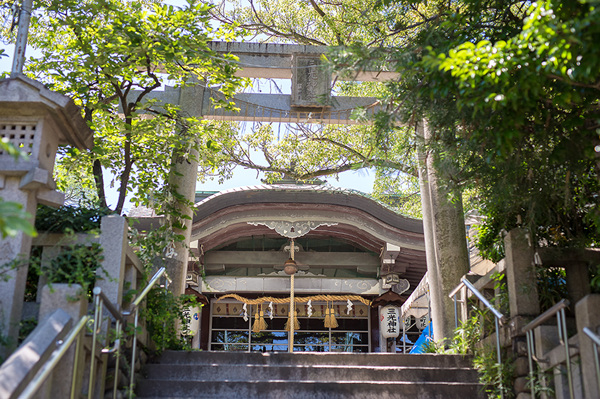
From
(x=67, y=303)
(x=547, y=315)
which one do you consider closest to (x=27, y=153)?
(x=67, y=303)

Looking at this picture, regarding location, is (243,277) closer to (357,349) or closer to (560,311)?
(357,349)

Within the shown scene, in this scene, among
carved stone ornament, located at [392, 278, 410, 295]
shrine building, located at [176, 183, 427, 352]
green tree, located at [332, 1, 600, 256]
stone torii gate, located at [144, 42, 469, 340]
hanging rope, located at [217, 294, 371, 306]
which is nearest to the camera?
green tree, located at [332, 1, 600, 256]

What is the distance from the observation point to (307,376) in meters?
6.22

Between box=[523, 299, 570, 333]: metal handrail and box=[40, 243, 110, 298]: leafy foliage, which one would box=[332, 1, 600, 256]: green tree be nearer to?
box=[523, 299, 570, 333]: metal handrail

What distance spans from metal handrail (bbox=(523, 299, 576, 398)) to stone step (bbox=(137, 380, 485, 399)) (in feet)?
2.50

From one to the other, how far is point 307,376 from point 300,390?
44cm

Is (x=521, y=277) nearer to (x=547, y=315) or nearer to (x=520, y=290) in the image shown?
(x=520, y=290)

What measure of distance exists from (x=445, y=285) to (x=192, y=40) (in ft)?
15.0

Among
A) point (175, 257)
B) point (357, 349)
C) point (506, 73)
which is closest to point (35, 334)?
point (506, 73)

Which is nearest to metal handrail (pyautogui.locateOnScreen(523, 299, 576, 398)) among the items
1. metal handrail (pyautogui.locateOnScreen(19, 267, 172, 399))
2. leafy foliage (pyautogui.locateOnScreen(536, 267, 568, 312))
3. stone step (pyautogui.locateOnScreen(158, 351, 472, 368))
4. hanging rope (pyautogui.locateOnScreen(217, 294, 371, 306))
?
leafy foliage (pyautogui.locateOnScreen(536, 267, 568, 312))

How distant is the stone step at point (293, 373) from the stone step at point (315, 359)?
0.78ft

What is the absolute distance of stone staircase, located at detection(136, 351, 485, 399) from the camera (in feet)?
18.9

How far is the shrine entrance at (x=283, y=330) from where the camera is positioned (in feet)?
51.0

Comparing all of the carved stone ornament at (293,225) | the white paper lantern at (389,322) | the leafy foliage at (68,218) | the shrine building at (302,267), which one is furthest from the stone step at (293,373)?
the white paper lantern at (389,322)
